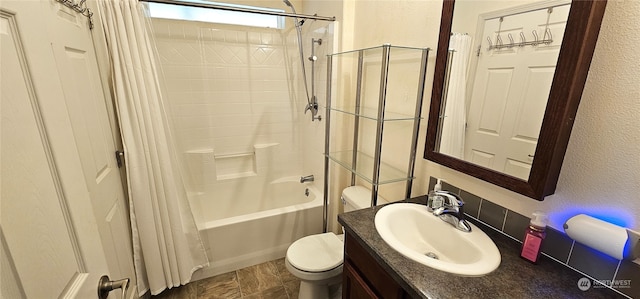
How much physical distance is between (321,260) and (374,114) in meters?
0.91

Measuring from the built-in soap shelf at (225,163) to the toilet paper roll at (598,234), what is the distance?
220 centimetres

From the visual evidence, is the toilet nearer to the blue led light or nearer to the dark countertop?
the dark countertop

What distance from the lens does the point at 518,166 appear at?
91cm

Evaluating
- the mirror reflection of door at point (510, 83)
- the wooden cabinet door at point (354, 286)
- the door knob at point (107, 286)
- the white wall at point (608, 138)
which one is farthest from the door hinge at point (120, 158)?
the white wall at point (608, 138)

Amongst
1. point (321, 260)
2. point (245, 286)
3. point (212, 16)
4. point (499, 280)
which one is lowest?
point (245, 286)

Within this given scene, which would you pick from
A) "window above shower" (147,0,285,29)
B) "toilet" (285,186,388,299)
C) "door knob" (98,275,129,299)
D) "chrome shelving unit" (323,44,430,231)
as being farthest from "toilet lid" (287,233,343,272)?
"window above shower" (147,0,285,29)

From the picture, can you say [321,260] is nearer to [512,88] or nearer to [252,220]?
[252,220]

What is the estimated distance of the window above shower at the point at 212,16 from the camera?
6.63 feet

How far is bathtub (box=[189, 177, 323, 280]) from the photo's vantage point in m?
1.90

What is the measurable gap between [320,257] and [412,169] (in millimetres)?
738

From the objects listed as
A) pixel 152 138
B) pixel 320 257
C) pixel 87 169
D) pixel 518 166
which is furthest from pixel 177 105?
pixel 518 166

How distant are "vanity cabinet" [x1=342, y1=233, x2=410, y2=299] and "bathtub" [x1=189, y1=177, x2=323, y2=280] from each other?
3.07 ft

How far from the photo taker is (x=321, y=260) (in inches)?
60.2

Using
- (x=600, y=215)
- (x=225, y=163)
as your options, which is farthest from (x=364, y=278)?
(x=225, y=163)
